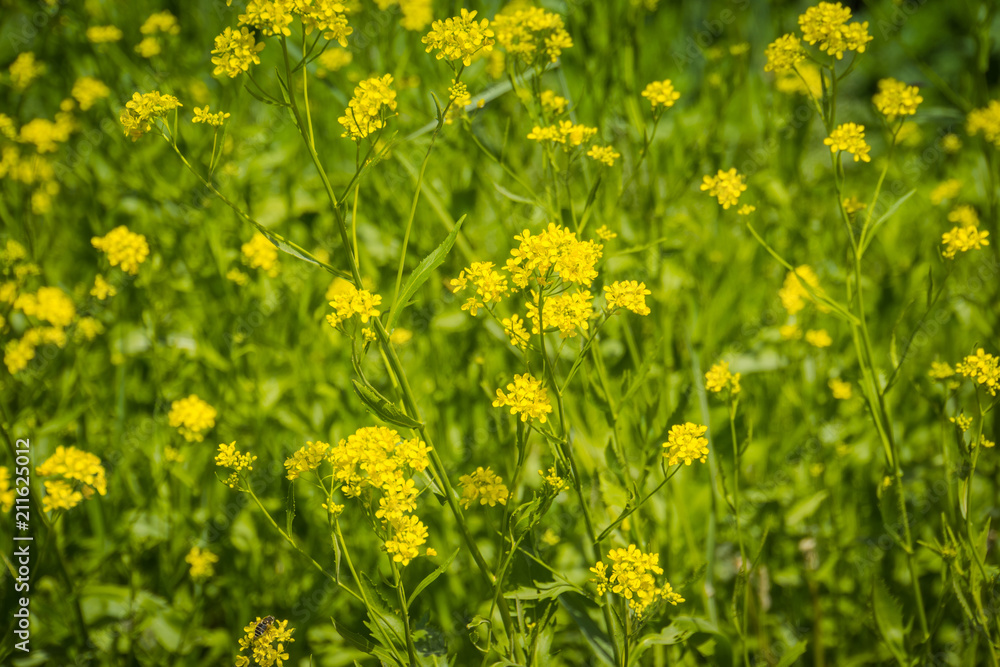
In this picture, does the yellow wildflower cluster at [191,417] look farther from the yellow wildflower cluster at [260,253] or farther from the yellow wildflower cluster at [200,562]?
the yellow wildflower cluster at [260,253]

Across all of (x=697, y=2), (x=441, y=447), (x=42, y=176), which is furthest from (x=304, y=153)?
(x=697, y=2)

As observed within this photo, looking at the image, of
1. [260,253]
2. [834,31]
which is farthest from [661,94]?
[260,253]

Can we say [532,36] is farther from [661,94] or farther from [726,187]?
[726,187]

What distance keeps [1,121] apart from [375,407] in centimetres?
188

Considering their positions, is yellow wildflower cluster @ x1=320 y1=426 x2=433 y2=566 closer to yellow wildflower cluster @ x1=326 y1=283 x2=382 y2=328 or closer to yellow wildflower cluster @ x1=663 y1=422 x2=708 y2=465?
yellow wildflower cluster @ x1=326 y1=283 x2=382 y2=328

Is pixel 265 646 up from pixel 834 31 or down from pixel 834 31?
down

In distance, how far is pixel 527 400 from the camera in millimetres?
1021

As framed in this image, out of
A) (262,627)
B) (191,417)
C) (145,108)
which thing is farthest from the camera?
(191,417)

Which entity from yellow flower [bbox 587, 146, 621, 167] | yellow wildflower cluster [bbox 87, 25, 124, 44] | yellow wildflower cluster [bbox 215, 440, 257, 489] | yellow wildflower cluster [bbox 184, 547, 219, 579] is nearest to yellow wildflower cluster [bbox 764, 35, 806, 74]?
yellow flower [bbox 587, 146, 621, 167]

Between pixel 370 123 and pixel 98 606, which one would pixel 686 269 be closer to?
pixel 370 123

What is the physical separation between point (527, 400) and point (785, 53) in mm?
934

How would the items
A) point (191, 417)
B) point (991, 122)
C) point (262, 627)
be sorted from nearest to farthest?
point (262, 627) < point (191, 417) < point (991, 122)

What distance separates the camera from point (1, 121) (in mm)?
2070

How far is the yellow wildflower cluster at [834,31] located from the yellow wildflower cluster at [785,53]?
0.04 m
